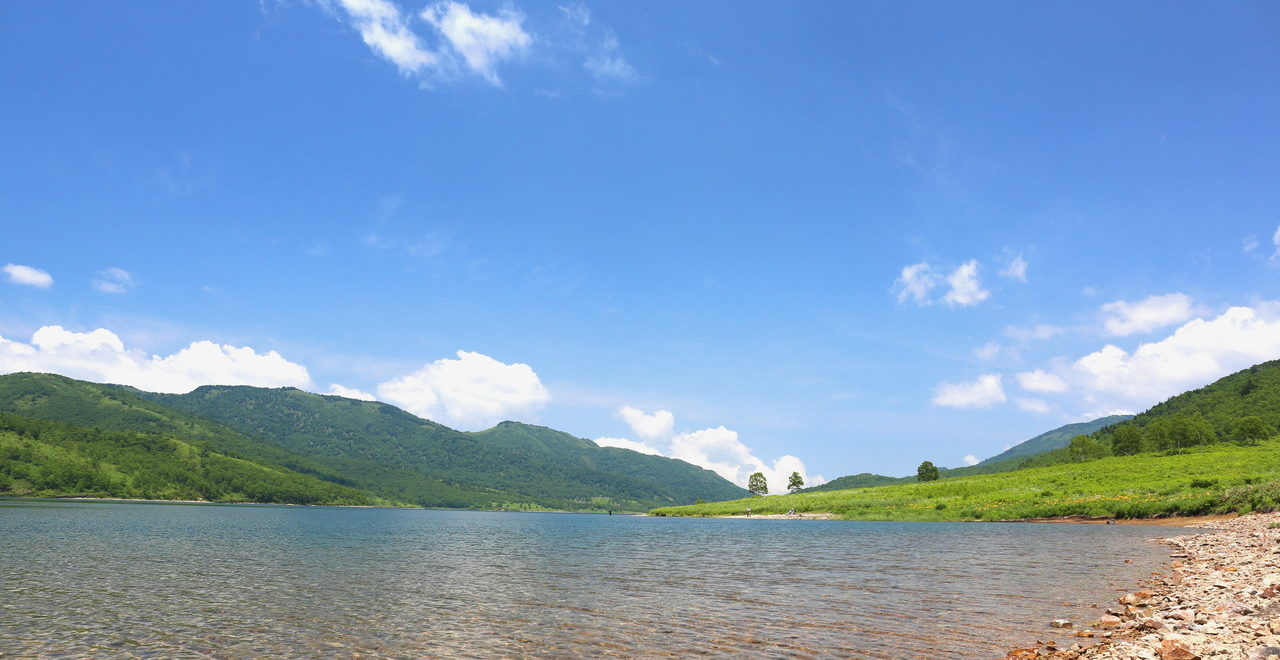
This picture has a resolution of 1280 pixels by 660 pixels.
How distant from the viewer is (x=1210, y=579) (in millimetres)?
27109

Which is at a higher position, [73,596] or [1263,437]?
[1263,437]

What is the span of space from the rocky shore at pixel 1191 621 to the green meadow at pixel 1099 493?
167 feet

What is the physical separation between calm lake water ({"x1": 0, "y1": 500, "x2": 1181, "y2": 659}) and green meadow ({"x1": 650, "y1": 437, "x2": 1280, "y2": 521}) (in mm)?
35744

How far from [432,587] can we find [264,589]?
8.19m

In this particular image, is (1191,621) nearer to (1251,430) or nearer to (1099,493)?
(1099,493)

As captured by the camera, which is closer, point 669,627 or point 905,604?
point 669,627

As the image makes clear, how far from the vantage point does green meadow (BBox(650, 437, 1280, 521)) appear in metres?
76.2

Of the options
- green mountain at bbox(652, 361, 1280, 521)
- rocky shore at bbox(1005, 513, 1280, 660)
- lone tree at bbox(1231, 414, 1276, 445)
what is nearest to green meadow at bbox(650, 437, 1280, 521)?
green mountain at bbox(652, 361, 1280, 521)

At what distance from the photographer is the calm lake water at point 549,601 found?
65.1ft

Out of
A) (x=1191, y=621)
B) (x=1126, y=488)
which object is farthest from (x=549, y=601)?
(x=1126, y=488)

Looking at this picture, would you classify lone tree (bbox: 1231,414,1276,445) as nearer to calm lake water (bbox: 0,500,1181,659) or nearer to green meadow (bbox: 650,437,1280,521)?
green meadow (bbox: 650,437,1280,521)

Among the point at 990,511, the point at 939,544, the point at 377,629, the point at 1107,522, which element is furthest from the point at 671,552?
the point at 990,511

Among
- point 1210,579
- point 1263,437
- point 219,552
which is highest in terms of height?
point 1263,437

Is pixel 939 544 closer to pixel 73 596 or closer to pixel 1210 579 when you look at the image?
pixel 1210 579
